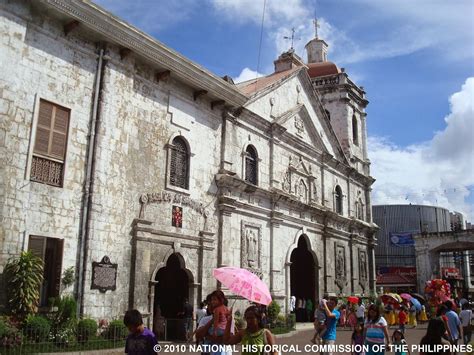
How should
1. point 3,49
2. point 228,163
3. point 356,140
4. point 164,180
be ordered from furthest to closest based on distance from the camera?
point 356,140 < point 228,163 < point 164,180 < point 3,49

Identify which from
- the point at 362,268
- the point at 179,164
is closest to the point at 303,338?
the point at 179,164

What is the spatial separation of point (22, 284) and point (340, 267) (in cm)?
1726

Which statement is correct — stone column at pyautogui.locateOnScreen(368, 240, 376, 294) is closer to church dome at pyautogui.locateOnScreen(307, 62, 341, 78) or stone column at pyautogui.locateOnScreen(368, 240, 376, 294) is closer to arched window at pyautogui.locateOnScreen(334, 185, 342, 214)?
arched window at pyautogui.locateOnScreen(334, 185, 342, 214)

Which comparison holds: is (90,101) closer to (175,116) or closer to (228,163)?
(175,116)

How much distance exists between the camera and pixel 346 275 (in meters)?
25.0

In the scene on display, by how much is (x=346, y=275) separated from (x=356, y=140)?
28.2 feet

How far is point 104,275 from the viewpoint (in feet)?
41.6

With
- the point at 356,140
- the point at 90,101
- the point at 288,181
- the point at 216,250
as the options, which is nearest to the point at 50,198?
the point at 90,101

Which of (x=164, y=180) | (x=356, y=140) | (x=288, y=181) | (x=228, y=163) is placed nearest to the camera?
(x=164, y=180)

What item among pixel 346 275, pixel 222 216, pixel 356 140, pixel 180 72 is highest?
pixel 356 140

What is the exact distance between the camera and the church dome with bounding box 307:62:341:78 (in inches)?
1155

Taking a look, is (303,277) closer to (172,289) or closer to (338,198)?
(338,198)

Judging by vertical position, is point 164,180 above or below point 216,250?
above

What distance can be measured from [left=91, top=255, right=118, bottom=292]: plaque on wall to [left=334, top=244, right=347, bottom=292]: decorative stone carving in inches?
546
